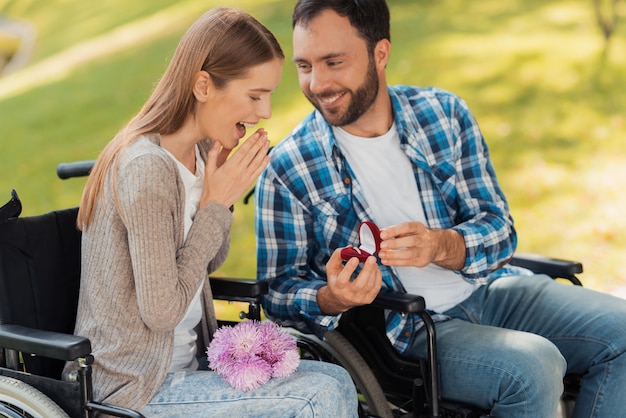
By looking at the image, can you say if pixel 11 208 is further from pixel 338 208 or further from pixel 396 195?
pixel 396 195

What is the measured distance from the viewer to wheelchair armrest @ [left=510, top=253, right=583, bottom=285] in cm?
266

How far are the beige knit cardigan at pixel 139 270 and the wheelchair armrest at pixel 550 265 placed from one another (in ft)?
3.77

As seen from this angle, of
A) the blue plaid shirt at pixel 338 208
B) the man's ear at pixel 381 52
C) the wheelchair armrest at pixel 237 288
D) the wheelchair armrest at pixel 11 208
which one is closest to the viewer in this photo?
the wheelchair armrest at pixel 11 208

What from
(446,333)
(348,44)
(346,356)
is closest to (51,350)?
(346,356)

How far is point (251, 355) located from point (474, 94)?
→ 4.30 metres

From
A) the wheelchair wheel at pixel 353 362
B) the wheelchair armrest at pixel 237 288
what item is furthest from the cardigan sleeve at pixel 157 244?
the wheelchair wheel at pixel 353 362

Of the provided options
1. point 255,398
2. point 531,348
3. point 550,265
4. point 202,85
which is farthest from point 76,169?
point 550,265

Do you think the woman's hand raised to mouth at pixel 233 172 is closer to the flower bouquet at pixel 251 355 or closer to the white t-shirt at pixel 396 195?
the flower bouquet at pixel 251 355

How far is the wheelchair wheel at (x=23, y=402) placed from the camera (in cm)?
184

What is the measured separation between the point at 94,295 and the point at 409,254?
2.58 feet

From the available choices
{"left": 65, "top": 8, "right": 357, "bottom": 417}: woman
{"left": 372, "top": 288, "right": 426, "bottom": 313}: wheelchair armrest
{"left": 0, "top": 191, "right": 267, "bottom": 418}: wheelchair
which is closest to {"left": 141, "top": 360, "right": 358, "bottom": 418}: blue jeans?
{"left": 65, "top": 8, "right": 357, "bottom": 417}: woman

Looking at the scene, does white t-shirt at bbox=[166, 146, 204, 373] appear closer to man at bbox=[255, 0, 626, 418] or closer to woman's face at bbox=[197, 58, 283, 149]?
woman's face at bbox=[197, 58, 283, 149]

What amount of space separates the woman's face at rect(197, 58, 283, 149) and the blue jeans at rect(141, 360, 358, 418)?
1.90 ft

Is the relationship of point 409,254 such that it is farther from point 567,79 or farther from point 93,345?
point 567,79
